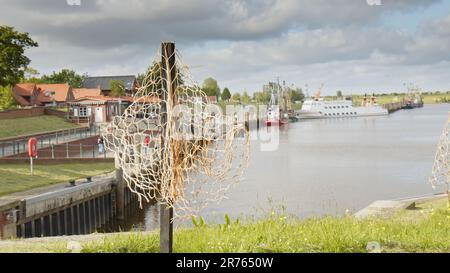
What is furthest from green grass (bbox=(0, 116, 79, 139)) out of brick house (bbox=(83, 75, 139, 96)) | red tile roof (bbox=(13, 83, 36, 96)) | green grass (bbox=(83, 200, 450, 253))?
green grass (bbox=(83, 200, 450, 253))

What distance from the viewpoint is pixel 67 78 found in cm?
11400

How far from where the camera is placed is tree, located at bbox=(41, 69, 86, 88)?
110 m

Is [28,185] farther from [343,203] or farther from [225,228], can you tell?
[225,228]

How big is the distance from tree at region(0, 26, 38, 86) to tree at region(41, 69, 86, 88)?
54496mm

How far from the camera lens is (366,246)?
27.8 feet

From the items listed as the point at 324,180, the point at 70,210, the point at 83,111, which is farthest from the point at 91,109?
the point at 70,210

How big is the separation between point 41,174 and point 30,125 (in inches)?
1129

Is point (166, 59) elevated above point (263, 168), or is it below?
above

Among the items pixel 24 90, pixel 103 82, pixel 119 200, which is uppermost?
pixel 103 82

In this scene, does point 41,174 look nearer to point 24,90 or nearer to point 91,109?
point 91,109

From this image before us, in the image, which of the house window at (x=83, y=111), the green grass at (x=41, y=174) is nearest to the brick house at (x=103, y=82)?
the house window at (x=83, y=111)

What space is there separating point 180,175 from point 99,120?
57.3m

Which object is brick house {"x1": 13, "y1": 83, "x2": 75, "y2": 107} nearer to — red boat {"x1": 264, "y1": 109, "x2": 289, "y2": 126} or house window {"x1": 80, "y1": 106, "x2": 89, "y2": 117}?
house window {"x1": 80, "y1": 106, "x2": 89, "y2": 117}
